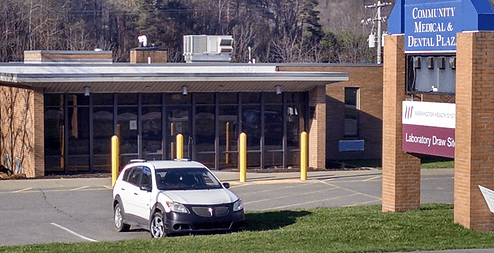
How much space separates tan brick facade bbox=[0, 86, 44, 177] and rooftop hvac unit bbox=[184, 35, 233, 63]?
755 centimetres

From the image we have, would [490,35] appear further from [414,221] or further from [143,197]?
[143,197]

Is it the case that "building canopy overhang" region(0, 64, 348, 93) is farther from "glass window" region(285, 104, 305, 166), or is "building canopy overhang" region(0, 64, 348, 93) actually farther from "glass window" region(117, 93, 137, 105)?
"glass window" region(285, 104, 305, 166)

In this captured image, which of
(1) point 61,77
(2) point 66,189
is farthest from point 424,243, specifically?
(1) point 61,77

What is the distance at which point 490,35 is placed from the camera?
13375 millimetres

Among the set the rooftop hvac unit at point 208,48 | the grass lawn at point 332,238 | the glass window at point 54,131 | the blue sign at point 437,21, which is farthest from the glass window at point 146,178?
the rooftop hvac unit at point 208,48

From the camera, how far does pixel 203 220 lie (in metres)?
13.5

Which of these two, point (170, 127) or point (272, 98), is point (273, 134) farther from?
point (170, 127)

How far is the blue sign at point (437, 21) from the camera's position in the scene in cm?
1353

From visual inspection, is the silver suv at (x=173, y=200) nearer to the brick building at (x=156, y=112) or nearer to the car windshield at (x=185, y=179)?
the car windshield at (x=185, y=179)

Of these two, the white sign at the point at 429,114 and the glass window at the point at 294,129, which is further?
the glass window at the point at 294,129

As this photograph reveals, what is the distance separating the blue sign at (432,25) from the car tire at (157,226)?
6113 mm

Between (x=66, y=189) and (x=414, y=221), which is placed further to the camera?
(x=66, y=189)

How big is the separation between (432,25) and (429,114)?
1755mm

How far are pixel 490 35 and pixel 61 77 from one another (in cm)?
1476
